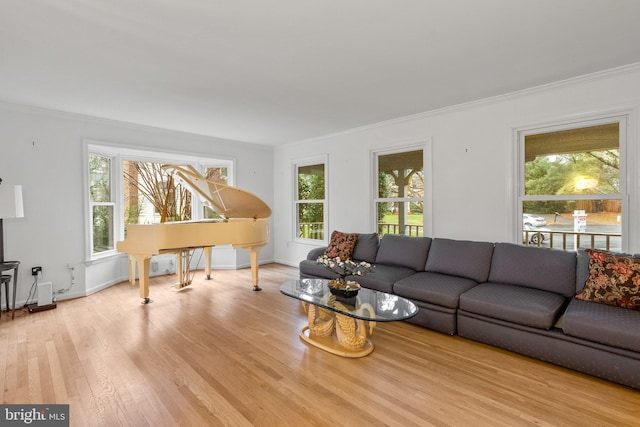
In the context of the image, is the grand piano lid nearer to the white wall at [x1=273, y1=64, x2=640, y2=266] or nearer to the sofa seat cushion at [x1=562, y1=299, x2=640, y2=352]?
the white wall at [x1=273, y1=64, x2=640, y2=266]

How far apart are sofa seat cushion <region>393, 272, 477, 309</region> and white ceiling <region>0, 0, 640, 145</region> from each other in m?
2.00

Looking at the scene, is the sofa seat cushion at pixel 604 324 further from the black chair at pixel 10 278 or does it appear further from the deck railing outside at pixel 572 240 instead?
the black chair at pixel 10 278

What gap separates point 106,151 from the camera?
182 inches

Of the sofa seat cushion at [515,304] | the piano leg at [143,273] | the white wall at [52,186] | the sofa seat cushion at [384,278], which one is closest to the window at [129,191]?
the white wall at [52,186]

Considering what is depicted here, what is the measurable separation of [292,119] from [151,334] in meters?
3.09

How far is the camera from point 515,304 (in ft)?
8.25

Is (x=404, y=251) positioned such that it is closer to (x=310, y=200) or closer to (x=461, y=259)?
(x=461, y=259)

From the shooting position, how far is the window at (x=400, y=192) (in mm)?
4402

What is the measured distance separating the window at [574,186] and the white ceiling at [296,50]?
64cm

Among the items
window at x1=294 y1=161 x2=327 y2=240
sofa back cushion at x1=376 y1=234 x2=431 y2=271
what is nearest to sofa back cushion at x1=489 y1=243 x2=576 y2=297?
sofa back cushion at x1=376 y1=234 x2=431 y2=271

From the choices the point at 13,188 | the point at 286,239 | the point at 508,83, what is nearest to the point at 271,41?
the point at 508,83

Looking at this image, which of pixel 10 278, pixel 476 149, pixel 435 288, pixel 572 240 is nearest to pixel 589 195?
pixel 572 240

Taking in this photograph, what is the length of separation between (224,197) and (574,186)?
3998 mm

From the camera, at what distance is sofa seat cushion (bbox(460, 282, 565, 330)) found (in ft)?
7.82
